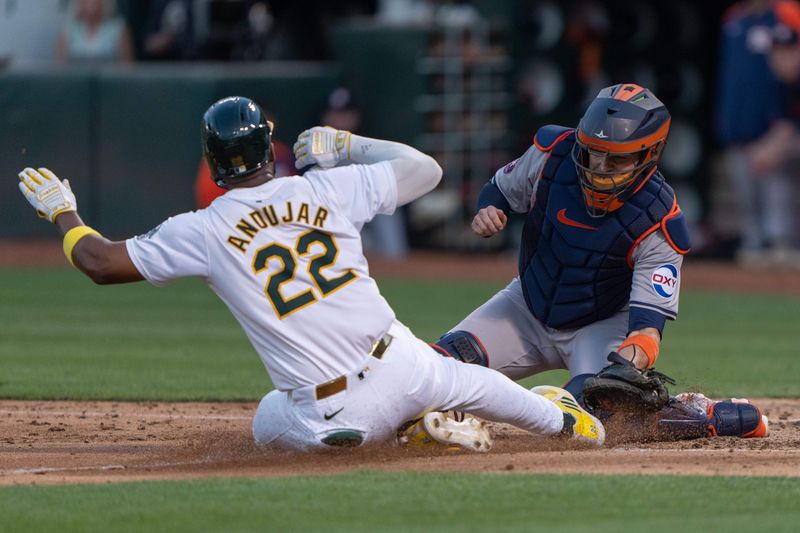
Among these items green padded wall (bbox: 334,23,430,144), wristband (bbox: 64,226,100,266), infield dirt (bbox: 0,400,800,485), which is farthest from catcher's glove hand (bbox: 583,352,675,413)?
green padded wall (bbox: 334,23,430,144)

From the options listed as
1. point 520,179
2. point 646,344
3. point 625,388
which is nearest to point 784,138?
point 520,179

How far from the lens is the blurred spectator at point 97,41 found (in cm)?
1719

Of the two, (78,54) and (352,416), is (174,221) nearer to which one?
(352,416)

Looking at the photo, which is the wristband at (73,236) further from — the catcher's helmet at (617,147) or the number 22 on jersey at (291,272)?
the catcher's helmet at (617,147)

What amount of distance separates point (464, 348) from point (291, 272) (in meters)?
1.71

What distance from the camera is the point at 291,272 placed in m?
5.68

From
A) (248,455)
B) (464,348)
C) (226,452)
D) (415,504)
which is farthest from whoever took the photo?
(464,348)

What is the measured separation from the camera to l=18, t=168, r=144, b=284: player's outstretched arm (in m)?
5.57

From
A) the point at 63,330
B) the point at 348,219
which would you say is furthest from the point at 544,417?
the point at 63,330

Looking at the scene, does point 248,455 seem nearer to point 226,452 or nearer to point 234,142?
point 226,452

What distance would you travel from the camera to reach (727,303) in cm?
1391

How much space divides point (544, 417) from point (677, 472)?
0.72m

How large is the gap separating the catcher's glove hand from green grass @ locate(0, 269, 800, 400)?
1832 mm

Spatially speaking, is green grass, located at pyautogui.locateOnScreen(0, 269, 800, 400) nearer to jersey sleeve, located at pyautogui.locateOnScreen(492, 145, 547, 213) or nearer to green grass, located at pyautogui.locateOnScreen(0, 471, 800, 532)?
jersey sleeve, located at pyautogui.locateOnScreen(492, 145, 547, 213)
